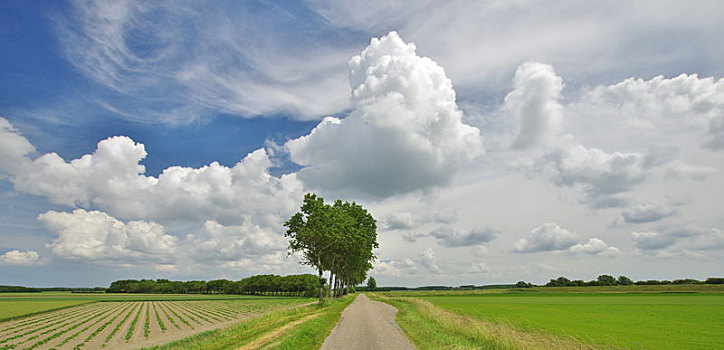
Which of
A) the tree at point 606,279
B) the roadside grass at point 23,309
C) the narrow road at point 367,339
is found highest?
the tree at point 606,279

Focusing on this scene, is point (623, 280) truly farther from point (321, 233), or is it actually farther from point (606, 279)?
point (321, 233)

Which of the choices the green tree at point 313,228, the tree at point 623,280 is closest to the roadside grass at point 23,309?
the green tree at point 313,228

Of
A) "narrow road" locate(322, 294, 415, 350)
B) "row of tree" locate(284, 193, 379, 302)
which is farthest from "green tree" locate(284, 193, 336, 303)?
"narrow road" locate(322, 294, 415, 350)

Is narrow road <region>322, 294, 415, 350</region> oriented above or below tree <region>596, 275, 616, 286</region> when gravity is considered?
below

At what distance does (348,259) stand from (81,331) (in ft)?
153

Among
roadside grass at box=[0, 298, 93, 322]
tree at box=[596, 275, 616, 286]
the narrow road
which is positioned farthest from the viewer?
tree at box=[596, 275, 616, 286]

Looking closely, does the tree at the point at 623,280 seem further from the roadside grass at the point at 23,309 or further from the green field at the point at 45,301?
the roadside grass at the point at 23,309

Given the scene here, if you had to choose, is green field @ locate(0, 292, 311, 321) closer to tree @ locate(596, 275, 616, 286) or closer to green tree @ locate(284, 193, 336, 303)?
green tree @ locate(284, 193, 336, 303)

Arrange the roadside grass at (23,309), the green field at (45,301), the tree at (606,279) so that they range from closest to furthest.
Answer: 1. the roadside grass at (23,309)
2. the green field at (45,301)
3. the tree at (606,279)

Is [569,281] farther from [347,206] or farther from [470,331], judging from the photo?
[470,331]

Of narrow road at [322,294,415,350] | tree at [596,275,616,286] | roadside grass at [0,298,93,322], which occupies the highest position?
tree at [596,275,616,286]

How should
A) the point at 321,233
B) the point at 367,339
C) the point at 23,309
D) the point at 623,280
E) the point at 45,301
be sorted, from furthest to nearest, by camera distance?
the point at 623,280 < the point at 45,301 < the point at 23,309 < the point at 321,233 < the point at 367,339

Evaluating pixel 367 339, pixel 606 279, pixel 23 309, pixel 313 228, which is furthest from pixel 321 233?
pixel 606 279

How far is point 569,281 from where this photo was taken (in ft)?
610
